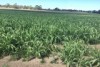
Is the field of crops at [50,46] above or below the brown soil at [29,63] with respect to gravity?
above

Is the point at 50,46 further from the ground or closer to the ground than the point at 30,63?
further from the ground

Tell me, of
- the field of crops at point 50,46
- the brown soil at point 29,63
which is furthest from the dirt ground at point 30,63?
the field of crops at point 50,46

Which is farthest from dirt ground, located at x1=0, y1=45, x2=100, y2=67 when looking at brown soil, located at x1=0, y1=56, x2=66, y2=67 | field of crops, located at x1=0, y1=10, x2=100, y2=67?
field of crops, located at x1=0, y1=10, x2=100, y2=67

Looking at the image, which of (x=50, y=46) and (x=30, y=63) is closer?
(x=30, y=63)

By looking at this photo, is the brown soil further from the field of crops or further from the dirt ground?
the field of crops

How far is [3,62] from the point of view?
887 cm

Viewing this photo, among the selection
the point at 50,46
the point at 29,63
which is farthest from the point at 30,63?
the point at 50,46

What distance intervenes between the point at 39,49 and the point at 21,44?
3.33ft

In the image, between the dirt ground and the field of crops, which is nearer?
the field of crops

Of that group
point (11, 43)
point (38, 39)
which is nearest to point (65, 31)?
point (38, 39)

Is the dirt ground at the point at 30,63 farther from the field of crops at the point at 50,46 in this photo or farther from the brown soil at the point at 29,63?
the field of crops at the point at 50,46

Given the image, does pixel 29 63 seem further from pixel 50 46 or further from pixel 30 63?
pixel 50 46

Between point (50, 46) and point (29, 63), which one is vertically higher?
point (50, 46)

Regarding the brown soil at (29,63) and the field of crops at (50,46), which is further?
the brown soil at (29,63)
